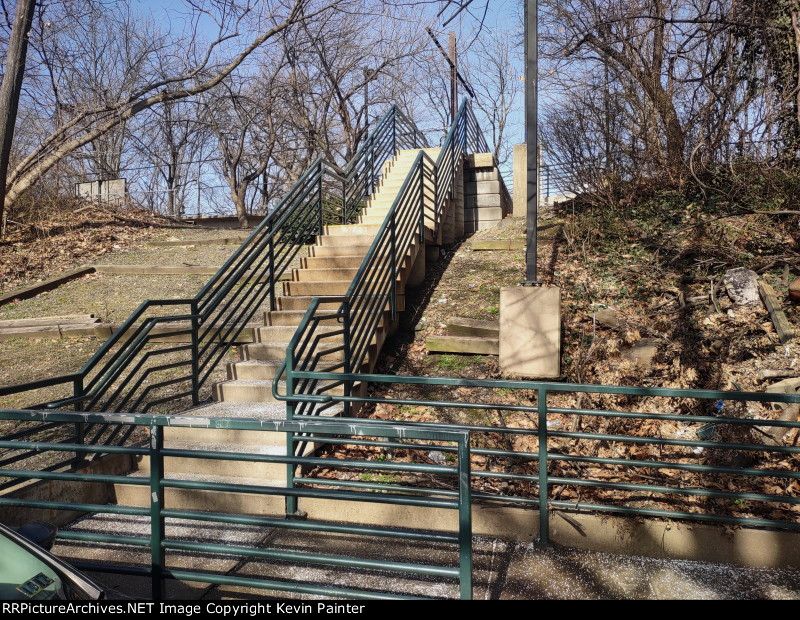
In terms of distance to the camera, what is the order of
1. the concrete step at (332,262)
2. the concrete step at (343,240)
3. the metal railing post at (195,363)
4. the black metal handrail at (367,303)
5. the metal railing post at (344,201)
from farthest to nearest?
1. the metal railing post at (344,201)
2. the concrete step at (343,240)
3. the concrete step at (332,262)
4. the metal railing post at (195,363)
5. the black metal handrail at (367,303)

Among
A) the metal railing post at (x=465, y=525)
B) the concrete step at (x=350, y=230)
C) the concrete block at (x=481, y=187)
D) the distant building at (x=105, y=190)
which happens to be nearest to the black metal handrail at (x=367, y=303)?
the concrete step at (x=350, y=230)

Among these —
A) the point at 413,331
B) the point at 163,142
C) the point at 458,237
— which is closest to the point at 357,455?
the point at 413,331

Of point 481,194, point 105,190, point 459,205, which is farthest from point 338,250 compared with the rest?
point 105,190

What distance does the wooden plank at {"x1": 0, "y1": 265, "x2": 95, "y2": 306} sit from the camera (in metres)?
10.1

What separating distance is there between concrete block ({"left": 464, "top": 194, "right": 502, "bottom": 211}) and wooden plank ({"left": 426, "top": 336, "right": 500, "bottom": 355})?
6.19 m

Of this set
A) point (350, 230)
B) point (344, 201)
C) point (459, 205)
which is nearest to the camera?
point (350, 230)

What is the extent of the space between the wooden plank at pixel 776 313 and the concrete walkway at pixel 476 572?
11.3 ft

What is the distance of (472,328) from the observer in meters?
7.86

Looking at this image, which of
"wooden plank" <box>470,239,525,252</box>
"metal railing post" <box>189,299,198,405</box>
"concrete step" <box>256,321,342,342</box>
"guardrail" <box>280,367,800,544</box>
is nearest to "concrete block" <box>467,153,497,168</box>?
"wooden plank" <box>470,239,525,252</box>

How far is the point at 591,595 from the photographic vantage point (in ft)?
12.1

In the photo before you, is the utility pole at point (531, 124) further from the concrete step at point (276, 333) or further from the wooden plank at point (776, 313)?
the wooden plank at point (776, 313)

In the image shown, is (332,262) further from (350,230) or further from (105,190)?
(105,190)

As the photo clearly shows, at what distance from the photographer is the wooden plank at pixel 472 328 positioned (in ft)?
25.5

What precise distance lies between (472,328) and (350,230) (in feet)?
10.8
